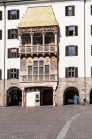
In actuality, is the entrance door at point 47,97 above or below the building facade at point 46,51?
below

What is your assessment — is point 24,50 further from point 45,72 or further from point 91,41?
point 91,41

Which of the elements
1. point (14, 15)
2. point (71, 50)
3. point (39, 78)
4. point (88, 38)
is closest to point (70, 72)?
point (71, 50)

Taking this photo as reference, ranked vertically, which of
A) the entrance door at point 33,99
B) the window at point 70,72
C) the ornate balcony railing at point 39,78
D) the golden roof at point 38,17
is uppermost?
the golden roof at point 38,17

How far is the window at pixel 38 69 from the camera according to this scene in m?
50.0

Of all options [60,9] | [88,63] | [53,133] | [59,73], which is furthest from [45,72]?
[53,133]

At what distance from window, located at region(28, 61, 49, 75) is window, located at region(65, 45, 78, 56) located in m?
4.17

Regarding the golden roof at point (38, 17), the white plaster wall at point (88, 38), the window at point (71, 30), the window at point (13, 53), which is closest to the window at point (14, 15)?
the golden roof at point (38, 17)

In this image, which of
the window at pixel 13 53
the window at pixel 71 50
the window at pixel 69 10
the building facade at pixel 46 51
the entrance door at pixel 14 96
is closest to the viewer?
the building facade at pixel 46 51

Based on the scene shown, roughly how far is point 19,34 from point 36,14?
4619 millimetres

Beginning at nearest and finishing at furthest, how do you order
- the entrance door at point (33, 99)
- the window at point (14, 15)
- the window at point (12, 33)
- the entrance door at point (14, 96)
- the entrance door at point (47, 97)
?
the entrance door at point (33, 99) < the window at point (12, 33) < the window at point (14, 15) < the entrance door at point (47, 97) < the entrance door at point (14, 96)

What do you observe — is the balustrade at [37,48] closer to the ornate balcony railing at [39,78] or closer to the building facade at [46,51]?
the building facade at [46,51]

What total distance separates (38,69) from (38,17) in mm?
8900

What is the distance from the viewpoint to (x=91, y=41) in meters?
50.2

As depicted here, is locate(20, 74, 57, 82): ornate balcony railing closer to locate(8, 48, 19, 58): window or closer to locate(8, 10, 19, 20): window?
locate(8, 48, 19, 58): window
